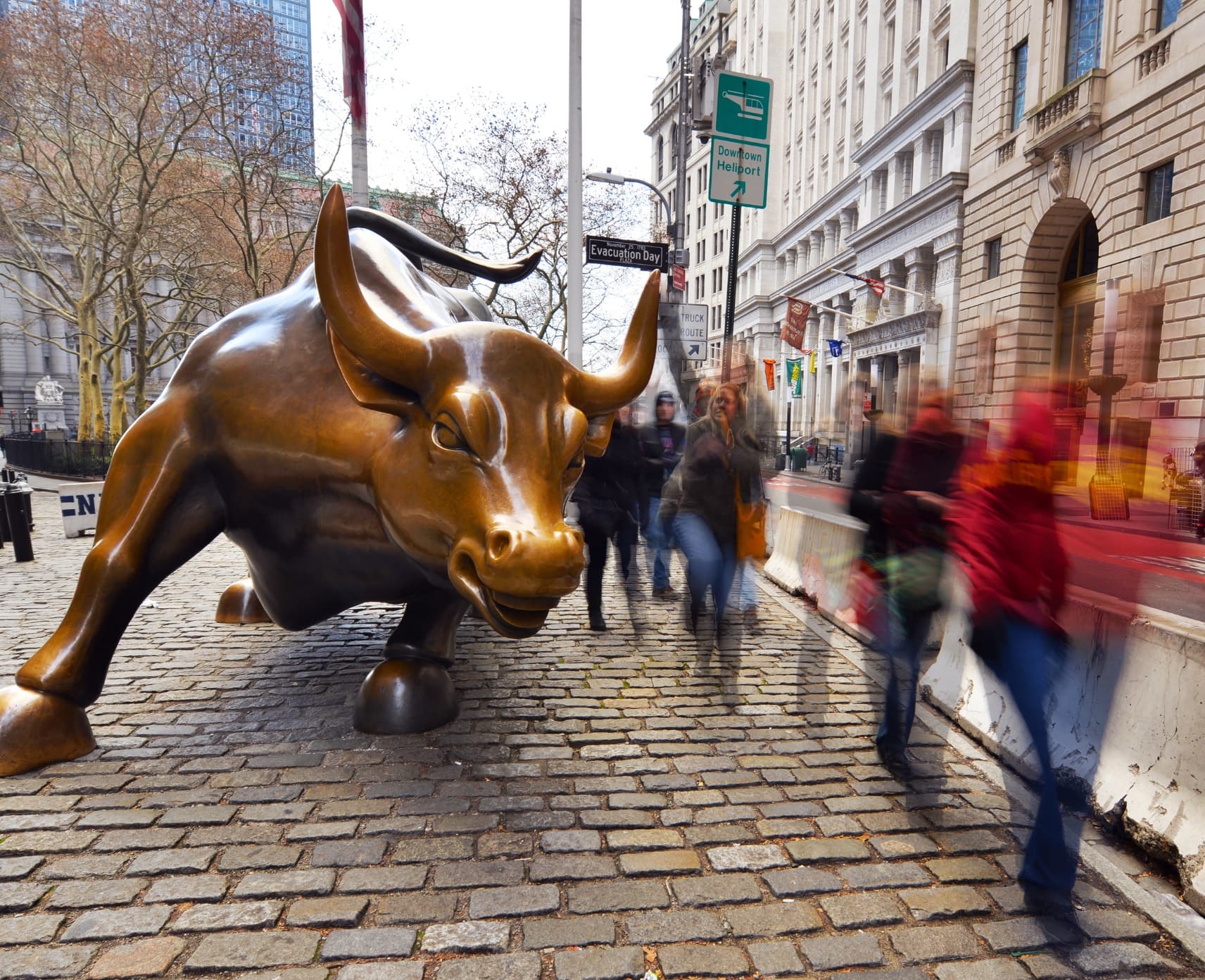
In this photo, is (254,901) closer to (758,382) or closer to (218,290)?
(758,382)

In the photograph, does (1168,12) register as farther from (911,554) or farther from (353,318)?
(353,318)

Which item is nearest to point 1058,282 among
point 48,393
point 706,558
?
point 706,558

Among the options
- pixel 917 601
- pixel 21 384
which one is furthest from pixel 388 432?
pixel 21 384

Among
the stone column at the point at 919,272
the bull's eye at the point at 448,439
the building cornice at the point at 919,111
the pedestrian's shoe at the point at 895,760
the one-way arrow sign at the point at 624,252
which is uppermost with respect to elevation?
→ the building cornice at the point at 919,111

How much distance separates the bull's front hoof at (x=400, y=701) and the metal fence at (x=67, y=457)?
23.5 metres

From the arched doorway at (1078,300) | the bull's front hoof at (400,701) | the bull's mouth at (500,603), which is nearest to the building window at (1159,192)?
the arched doorway at (1078,300)

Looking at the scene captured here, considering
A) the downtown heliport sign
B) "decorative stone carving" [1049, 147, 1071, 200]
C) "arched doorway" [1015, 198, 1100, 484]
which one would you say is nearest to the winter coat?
the downtown heliport sign

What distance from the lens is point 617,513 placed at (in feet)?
20.9

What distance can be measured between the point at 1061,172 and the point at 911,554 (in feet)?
71.9

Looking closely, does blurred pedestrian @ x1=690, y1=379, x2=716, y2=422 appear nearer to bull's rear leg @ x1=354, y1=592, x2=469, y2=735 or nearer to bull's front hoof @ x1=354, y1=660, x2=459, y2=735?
bull's rear leg @ x1=354, y1=592, x2=469, y2=735

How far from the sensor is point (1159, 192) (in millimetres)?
17078

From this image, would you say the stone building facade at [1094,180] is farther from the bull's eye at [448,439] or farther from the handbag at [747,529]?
the bull's eye at [448,439]

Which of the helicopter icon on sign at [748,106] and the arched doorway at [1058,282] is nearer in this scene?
the helicopter icon on sign at [748,106]

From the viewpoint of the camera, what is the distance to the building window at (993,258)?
83.1 feet
